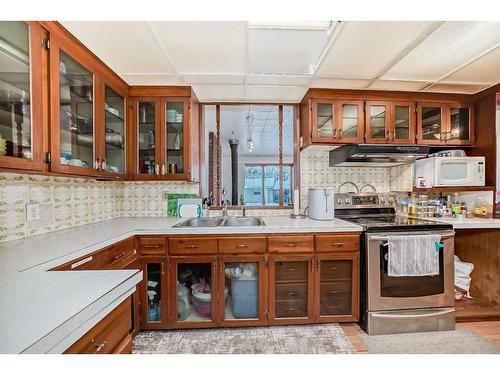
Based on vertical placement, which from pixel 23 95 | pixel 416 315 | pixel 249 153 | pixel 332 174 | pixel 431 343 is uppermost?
pixel 249 153

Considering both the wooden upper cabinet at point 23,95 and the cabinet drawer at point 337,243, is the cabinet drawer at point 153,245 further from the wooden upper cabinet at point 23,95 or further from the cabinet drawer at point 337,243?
the cabinet drawer at point 337,243

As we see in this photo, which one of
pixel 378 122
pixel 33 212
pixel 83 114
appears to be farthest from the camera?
pixel 378 122

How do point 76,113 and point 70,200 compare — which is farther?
point 70,200

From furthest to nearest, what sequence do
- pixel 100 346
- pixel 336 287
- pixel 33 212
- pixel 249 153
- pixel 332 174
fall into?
1. pixel 249 153
2. pixel 332 174
3. pixel 336 287
4. pixel 33 212
5. pixel 100 346

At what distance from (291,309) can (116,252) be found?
146 centimetres

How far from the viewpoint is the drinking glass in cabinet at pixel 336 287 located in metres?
2.07

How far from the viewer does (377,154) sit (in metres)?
2.30

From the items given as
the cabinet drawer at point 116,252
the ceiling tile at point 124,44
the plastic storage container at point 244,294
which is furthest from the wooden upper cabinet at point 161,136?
the plastic storage container at point 244,294

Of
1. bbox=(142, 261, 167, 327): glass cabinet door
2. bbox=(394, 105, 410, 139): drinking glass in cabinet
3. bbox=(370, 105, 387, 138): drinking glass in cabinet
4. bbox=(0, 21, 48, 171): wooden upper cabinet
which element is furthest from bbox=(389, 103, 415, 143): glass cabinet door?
bbox=(0, 21, 48, 171): wooden upper cabinet

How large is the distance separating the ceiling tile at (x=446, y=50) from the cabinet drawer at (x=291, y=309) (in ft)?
7.03

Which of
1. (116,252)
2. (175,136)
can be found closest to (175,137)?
(175,136)

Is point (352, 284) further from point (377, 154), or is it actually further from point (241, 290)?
point (377, 154)
